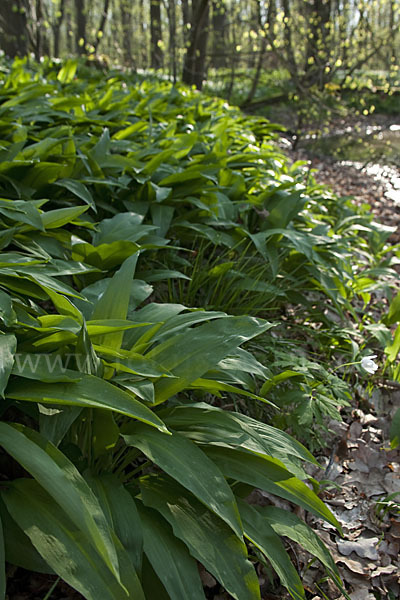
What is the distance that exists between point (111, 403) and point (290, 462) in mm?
558

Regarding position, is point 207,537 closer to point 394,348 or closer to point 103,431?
point 103,431

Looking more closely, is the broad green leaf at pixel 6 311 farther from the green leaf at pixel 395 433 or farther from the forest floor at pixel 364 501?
the green leaf at pixel 395 433

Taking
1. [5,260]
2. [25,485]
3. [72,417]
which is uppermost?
[5,260]

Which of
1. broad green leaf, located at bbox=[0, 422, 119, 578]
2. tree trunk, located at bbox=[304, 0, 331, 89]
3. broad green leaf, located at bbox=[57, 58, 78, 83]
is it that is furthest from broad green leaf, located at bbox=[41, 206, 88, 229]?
tree trunk, located at bbox=[304, 0, 331, 89]

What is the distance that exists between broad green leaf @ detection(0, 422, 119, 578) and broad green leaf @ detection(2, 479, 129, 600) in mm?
39

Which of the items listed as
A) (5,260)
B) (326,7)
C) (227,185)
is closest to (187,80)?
(326,7)

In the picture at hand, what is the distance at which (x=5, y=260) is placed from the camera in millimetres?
1668

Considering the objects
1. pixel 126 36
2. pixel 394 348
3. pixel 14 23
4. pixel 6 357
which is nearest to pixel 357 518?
pixel 394 348

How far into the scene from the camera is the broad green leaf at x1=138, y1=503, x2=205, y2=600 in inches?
46.4

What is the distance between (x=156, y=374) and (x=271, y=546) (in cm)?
53

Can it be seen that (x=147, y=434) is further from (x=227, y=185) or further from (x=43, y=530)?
(x=227, y=185)

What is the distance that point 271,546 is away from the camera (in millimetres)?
1347

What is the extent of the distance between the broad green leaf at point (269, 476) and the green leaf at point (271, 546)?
83 millimetres

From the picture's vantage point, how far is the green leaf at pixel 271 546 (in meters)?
1.30
